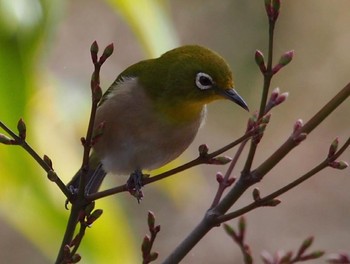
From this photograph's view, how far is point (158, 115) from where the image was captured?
2666mm

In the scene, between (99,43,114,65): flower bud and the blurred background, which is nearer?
(99,43,114,65): flower bud

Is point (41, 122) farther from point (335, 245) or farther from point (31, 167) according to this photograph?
point (335, 245)

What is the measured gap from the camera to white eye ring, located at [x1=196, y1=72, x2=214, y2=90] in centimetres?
251

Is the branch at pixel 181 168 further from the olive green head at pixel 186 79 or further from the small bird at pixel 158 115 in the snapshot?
the small bird at pixel 158 115

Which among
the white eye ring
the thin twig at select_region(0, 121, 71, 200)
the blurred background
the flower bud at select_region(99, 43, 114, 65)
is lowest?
the thin twig at select_region(0, 121, 71, 200)

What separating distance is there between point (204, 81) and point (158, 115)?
208 mm

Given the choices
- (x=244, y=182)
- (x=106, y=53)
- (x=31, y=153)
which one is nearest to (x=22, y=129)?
(x=31, y=153)

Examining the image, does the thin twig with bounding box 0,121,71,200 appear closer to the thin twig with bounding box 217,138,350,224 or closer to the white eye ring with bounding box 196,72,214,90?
the thin twig with bounding box 217,138,350,224

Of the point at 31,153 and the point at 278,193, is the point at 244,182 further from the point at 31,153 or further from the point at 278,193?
the point at 31,153

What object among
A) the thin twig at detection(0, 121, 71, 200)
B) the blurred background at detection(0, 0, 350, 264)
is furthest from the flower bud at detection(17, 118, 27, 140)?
the blurred background at detection(0, 0, 350, 264)

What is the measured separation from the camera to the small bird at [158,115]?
2.62 metres

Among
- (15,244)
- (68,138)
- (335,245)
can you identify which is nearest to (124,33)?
(15,244)

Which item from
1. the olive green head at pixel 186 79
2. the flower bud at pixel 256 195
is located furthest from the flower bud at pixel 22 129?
the olive green head at pixel 186 79

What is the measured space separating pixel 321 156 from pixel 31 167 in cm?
581
